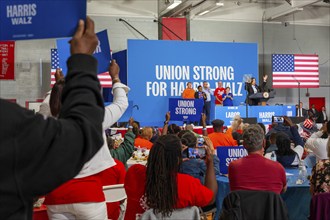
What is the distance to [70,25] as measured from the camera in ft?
4.61

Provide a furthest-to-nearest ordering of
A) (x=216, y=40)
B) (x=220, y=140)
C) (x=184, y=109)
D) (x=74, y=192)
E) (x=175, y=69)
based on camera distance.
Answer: (x=216, y=40) < (x=175, y=69) < (x=184, y=109) < (x=220, y=140) < (x=74, y=192)

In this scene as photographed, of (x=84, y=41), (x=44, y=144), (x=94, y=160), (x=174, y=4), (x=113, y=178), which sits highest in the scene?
(x=174, y=4)

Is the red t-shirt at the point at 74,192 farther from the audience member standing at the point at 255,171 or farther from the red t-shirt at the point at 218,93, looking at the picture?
the red t-shirt at the point at 218,93

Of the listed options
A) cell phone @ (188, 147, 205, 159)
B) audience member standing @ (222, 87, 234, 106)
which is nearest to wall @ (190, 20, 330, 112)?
audience member standing @ (222, 87, 234, 106)

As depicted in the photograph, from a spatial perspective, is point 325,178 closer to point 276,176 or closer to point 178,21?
point 276,176

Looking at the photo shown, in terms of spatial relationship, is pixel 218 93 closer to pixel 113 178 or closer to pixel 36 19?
pixel 113 178

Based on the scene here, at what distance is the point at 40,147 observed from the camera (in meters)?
1.04

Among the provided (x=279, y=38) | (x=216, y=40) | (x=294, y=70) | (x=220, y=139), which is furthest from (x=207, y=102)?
(x=220, y=139)

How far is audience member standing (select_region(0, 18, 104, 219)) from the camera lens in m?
1.03

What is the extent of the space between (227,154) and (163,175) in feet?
8.59

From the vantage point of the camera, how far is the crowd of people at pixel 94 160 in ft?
3.44

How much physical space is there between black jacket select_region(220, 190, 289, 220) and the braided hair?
0.91 metres

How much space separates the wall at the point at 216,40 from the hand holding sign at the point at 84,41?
18.1 m

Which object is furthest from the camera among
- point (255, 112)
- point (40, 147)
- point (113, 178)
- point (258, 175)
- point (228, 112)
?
point (255, 112)
